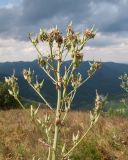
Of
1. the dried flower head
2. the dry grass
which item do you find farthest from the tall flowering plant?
the dry grass

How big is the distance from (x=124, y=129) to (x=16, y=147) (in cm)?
526

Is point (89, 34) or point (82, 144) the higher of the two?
point (89, 34)

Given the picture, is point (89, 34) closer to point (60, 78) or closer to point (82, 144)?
point (60, 78)

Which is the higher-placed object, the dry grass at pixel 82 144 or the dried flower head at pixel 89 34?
the dried flower head at pixel 89 34

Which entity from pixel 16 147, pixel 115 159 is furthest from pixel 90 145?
pixel 16 147

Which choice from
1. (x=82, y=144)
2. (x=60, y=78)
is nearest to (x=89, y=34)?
(x=60, y=78)

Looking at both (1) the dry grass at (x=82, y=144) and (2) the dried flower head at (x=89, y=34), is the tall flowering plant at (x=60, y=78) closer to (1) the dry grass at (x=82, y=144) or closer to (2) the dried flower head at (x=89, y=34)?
(2) the dried flower head at (x=89, y=34)

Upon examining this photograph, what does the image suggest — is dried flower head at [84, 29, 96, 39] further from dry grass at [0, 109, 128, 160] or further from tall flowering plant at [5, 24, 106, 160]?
dry grass at [0, 109, 128, 160]

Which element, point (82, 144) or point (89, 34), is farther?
point (82, 144)

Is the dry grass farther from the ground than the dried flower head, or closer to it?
closer to it

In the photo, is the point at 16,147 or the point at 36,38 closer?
the point at 36,38

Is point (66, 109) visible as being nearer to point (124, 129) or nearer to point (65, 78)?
point (65, 78)

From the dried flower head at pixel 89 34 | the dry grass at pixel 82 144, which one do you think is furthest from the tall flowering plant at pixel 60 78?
the dry grass at pixel 82 144

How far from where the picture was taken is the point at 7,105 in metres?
58.3
